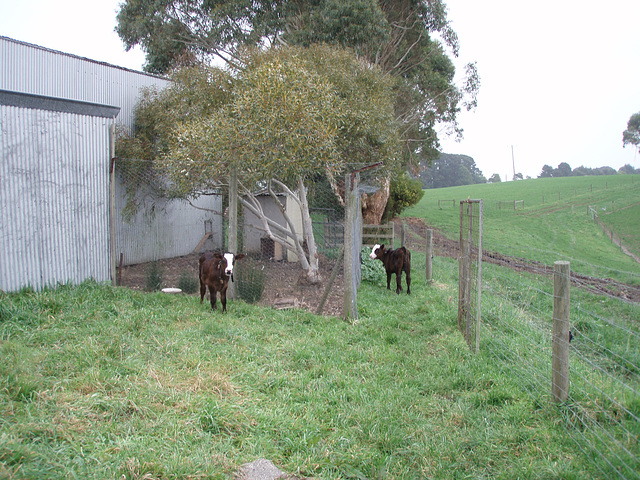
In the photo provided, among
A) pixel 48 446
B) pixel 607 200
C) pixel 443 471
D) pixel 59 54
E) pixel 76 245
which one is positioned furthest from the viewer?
pixel 607 200

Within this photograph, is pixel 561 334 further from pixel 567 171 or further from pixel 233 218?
pixel 567 171

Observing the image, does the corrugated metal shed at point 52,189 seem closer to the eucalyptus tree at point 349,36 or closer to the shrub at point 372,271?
the shrub at point 372,271

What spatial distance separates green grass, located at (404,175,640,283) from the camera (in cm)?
2317

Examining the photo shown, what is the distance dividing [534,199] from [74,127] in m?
49.9

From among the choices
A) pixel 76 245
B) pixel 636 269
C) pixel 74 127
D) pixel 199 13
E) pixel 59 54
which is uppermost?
pixel 199 13

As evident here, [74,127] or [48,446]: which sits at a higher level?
[74,127]

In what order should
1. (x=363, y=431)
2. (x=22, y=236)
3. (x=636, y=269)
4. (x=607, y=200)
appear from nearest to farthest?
(x=363, y=431), (x=22, y=236), (x=636, y=269), (x=607, y=200)

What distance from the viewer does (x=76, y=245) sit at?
8.29m

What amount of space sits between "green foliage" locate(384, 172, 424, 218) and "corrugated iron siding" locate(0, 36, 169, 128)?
1389 cm

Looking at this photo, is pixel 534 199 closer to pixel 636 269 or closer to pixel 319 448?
pixel 636 269

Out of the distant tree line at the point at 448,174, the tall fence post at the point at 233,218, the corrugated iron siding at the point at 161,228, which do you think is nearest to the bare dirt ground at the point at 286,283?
the corrugated iron siding at the point at 161,228

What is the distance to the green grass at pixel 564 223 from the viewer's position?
76.0ft

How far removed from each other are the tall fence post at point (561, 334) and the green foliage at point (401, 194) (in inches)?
846

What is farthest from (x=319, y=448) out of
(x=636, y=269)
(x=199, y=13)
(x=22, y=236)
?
(x=199, y=13)
